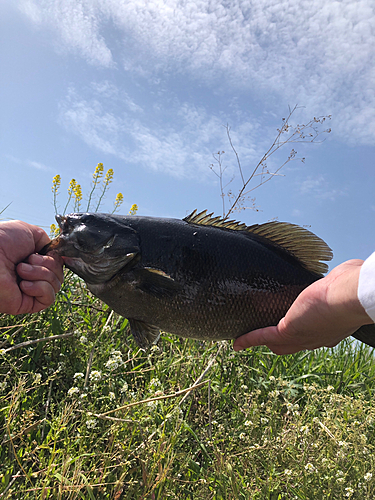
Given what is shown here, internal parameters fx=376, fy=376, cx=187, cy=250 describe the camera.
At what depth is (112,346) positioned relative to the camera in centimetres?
389

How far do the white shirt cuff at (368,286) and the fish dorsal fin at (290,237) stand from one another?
0.62 m

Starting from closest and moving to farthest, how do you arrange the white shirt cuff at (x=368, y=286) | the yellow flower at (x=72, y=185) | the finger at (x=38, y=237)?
the white shirt cuff at (x=368, y=286), the finger at (x=38, y=237), the yellow flower at (x=72, y=185)

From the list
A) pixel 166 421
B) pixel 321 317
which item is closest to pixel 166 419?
pixel 166 421

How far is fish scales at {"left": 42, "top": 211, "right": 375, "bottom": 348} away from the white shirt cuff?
55 cm

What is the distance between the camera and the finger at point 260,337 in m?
2.13

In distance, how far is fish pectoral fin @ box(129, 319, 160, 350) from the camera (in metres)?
2.16

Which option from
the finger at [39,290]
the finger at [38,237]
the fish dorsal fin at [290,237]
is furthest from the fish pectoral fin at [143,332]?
the finger at [38,237]

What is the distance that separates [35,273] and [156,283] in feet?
2.52

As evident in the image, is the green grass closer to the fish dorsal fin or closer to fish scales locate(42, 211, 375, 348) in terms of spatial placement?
fish scales locate(42, 211, 375, 348)

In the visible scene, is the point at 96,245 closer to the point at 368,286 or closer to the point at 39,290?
the point at 39,290

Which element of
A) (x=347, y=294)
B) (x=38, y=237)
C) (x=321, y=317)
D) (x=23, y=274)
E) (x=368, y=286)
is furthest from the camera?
(x=38, y=237)

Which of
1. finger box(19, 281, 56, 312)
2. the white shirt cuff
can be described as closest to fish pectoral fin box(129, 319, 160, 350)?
finger box(19, 281, 56, 312)

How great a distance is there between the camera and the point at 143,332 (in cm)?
218

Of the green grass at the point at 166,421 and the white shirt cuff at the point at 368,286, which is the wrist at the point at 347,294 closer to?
the white shirt cuff at the point at 368,286
